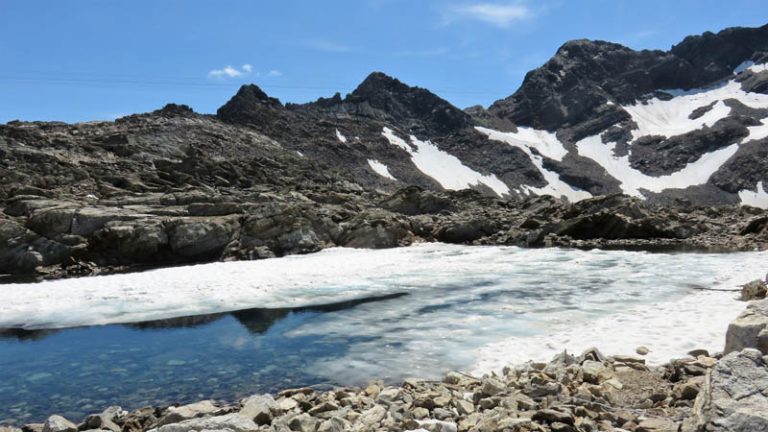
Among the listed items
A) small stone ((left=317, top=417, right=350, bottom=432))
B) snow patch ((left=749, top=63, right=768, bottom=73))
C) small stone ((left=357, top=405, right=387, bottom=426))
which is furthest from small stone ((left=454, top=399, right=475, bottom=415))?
snow patch ((left=749, top=63, right=768, bottom=73))

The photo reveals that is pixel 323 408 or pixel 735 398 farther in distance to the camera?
pixel 323 408

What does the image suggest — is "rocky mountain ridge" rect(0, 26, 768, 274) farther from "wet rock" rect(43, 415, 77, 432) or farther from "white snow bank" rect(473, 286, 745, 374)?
"wet rock" rect(43, 415, 77, 432)

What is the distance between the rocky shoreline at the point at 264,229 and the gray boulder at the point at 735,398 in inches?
1270

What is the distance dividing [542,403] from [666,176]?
134 m

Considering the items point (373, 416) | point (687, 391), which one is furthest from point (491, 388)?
point (687, 391)

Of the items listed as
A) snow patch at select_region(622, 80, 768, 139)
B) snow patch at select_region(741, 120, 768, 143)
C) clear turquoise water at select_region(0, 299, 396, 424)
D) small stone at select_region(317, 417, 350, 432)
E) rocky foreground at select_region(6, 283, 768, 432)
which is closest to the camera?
rocky foreground at select_region(6, 283, 768, 432)

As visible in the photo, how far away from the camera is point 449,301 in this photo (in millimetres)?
20297

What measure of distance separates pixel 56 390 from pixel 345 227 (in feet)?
105

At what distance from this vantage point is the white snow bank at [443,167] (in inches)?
4451

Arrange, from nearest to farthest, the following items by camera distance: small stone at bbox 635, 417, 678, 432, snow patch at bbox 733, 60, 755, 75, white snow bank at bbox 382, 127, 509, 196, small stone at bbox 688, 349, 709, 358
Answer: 1. small stone at bbox 635, 417, 678, 432
2. small stone at bbox 688, 349, 709, 358
3. white snow bank at bbox 382, 127, 509, 196
4. snow patch at bbox 733, 60, 755, 75

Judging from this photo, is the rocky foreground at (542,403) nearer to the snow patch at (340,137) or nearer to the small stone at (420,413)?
the small stone at (420,413)

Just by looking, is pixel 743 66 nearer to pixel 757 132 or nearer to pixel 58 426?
pixel 757 132

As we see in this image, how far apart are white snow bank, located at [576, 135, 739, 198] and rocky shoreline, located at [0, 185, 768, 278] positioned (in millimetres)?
68562

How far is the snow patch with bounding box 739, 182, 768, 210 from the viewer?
105 metres
